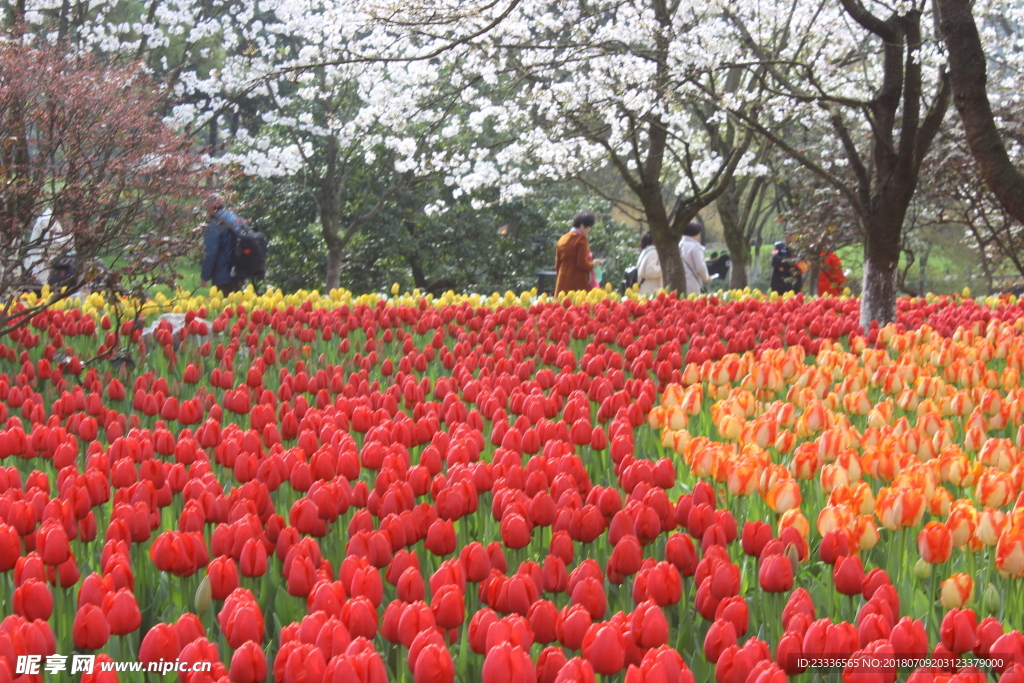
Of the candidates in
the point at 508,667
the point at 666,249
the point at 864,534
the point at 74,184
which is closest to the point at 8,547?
the point at 508,667

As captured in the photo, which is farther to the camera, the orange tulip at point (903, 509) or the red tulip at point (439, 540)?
the orange tulip at point (903, 509)

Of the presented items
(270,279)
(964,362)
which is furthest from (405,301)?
(270,279)

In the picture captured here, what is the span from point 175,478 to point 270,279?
57.6ft

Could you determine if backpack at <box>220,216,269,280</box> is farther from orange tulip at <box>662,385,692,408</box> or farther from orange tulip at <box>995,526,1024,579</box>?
orange tulip at <box>995,526,1024,579</box>

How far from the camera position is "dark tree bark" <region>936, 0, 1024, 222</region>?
572cm

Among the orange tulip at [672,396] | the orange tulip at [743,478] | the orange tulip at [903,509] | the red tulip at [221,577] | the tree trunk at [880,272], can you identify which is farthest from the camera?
the tree trunk at [880,272]

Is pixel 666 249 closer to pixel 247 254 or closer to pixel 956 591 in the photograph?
pixel 247 254

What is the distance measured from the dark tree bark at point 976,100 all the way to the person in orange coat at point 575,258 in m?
Answer: 5.96

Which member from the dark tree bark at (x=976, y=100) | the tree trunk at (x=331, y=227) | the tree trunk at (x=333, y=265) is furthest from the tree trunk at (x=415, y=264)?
the dark tree bark at (x=976, y=100)

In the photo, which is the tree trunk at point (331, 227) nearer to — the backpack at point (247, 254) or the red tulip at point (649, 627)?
the backpack at point (247, 254)

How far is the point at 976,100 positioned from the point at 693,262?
23.9ft

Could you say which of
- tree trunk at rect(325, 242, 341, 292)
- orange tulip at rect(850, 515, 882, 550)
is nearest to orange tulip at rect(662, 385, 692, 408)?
orange tulip at rect(850, 515, 882, 550)

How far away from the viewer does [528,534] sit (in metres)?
2.51

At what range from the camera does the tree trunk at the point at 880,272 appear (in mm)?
7988
